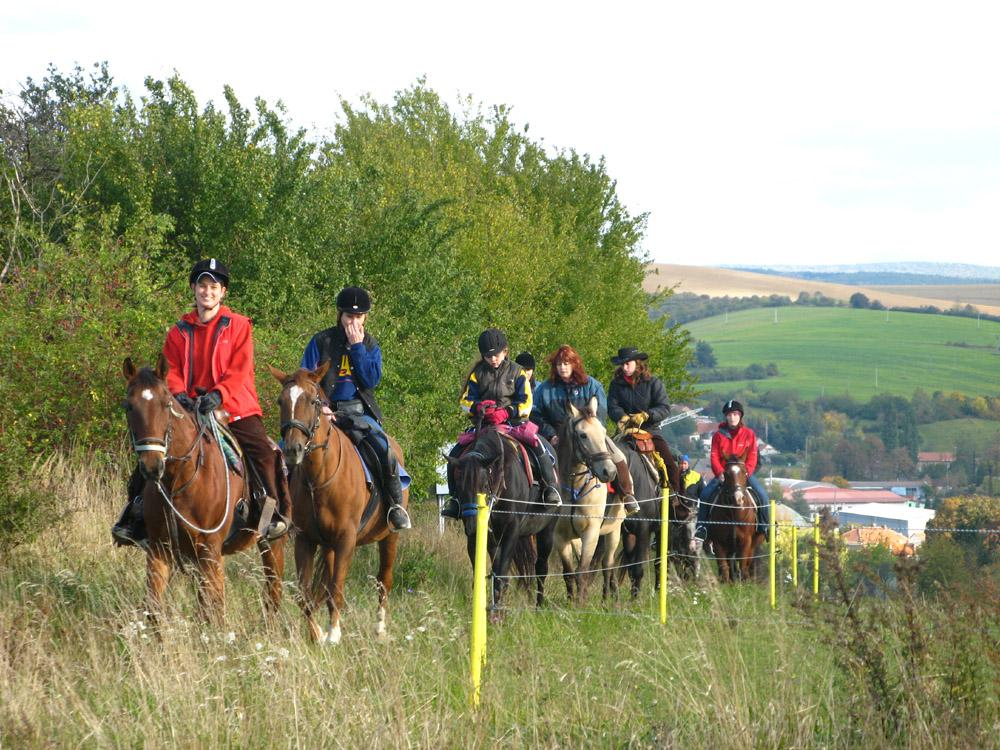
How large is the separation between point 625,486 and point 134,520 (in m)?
6.27

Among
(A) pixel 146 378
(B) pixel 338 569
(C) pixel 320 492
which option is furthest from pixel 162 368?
(B) pixel 338 569

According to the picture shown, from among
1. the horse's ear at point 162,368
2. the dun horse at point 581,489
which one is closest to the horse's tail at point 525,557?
the dun horse at point 581,489

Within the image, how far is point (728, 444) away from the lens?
17.2m

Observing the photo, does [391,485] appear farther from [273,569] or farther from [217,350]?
[217,350]

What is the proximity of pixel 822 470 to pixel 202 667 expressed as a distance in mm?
109176

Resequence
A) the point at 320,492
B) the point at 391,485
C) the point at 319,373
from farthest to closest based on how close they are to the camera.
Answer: the point at 391,485 < the point at 320,492 < the point at 319,373

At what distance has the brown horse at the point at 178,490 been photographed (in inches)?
317

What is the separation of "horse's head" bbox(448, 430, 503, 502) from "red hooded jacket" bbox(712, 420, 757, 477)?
6155 millimetres

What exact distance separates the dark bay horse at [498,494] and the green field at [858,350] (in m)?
131

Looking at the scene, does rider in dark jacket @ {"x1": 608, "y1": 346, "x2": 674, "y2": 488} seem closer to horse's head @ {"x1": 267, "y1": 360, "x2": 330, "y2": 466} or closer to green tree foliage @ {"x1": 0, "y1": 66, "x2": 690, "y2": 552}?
green tree foliage @ {"x1": 0, "y1": 66, "x2": 690, "y2": 552}

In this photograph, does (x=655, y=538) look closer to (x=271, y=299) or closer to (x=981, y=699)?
(x=271, y=299)

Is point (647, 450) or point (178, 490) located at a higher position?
point (178, 490)

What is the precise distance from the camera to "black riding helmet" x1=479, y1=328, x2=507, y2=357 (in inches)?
472

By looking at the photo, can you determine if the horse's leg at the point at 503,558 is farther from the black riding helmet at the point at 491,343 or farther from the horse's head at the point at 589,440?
the black riding helmet at the point at 491,343
